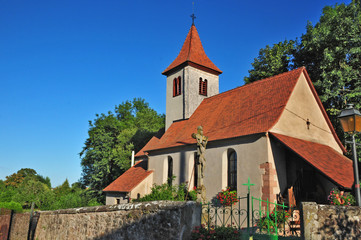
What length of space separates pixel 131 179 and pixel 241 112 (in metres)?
10.2

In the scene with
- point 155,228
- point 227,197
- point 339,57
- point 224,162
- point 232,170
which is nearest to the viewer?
point 155,228

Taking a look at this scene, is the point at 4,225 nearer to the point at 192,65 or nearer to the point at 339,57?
the point at 192,65

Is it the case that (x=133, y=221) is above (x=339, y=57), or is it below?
below

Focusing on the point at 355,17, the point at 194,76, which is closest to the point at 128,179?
the point at 194,76

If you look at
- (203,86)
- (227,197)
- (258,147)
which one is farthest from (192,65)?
(227,197)

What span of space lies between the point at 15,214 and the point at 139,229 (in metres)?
5.43

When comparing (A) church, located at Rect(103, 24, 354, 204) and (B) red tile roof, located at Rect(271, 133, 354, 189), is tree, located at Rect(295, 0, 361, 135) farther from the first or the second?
(B) red tile roof, located at Rect(271, 133, 354, 189)

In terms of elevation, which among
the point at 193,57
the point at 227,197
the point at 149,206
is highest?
the point at 193,57

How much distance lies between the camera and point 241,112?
1717 cm

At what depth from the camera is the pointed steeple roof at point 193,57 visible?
24375 mm

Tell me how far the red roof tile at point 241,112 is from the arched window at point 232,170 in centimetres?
109

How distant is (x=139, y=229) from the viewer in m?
5.45

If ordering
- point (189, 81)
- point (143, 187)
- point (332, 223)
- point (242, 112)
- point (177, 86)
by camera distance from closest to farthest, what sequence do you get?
1. point (332, 223)
2. point (242, 112)
3. point (143, 187)
4. point (189, 81)
5. point (177, 86)

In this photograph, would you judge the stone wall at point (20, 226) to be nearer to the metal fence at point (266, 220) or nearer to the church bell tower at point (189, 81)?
the metal fence at point (266, 220)
